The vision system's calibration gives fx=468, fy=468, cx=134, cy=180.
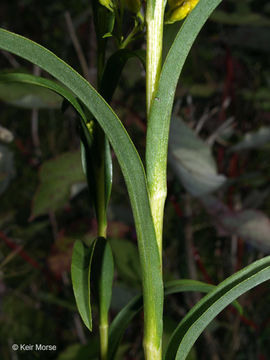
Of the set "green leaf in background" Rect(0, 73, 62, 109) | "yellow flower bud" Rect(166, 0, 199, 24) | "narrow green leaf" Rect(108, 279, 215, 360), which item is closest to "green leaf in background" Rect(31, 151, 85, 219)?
"green leaf in background" Rect(0, 73, 62, 109)

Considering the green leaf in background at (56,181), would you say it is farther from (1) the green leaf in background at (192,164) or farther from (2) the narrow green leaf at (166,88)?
(2) the narrow green leaf at (166,88)

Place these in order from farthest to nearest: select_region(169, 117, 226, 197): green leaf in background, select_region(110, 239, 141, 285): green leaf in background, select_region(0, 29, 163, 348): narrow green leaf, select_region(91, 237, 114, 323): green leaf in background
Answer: select_region(110, 239, 141, 285): green leaf in background, select_region(169, 117, 226, 197): green leaf in background, select_region(91, 237, 114, 323): green leaf in background, select_region(0, 29, 163, 348): narrow green leaf

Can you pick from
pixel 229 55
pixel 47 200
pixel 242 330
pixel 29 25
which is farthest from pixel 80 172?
pixel 29 25

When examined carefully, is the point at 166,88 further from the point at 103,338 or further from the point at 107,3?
the point at 103,338

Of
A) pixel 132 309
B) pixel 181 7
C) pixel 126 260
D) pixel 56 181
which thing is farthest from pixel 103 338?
pixel 126 260

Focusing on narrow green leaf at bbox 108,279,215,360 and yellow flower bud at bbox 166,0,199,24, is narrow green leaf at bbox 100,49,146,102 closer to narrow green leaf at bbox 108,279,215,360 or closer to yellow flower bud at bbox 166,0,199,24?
yellow flower bud at bbox 166,0,199,24

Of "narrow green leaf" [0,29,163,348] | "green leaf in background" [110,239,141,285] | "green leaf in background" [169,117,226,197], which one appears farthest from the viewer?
"green leaf in background" [110,239,141,285]

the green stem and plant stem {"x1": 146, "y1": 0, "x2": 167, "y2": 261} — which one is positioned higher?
plant stem {"x1": 146, "y1": 0, "x2": 167, "y2": 261}
